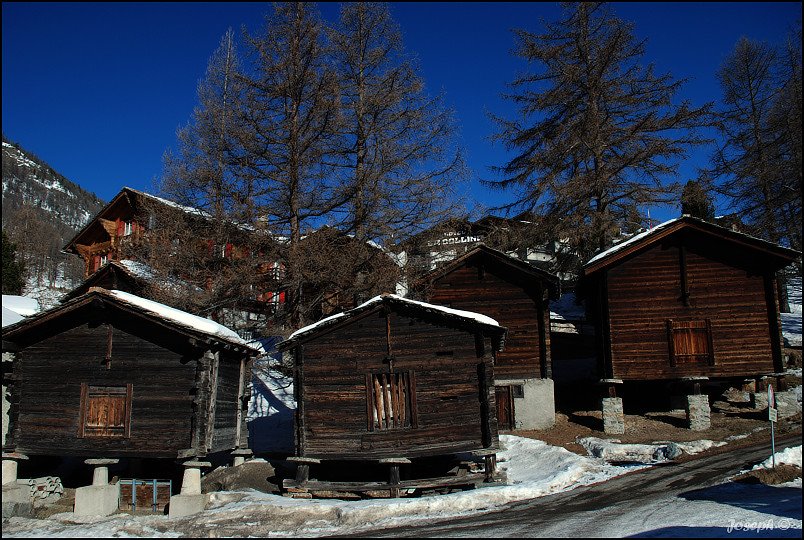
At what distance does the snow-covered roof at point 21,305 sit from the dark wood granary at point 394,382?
21.6m

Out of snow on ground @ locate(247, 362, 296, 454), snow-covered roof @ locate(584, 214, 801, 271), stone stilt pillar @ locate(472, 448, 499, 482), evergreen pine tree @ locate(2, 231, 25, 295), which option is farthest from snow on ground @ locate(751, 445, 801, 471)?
evergreen pine tree @ locate(2, 231, 25, 295)

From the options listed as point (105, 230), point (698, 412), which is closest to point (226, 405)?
point (698, 412)

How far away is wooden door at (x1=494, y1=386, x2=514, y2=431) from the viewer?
24406 millimetres

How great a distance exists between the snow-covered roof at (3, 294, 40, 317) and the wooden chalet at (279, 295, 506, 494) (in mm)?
21609

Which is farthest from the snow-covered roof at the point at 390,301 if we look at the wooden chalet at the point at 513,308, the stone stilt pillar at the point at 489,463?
the wooden chalet at the point at 513,308

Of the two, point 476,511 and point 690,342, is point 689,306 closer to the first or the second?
point 690,342

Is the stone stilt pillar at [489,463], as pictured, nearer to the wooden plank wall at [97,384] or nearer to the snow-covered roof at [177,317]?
the snow-covered roof at [177,317]

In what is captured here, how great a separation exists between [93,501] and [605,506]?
42.3ft

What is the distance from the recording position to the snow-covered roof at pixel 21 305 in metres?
32.7

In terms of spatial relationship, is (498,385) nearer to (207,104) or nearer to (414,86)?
(414,86)

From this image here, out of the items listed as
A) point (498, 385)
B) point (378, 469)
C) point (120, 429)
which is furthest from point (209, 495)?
point (498, 385)

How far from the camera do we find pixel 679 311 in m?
24.2

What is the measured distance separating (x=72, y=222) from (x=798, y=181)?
193m

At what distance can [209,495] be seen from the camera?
53.2 feet
